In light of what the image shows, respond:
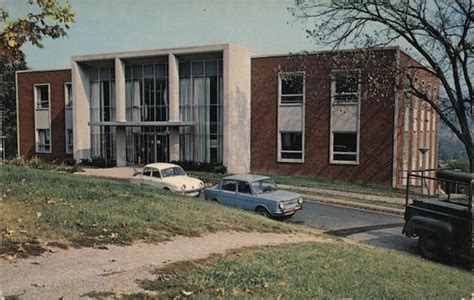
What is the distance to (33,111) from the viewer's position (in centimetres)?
3900

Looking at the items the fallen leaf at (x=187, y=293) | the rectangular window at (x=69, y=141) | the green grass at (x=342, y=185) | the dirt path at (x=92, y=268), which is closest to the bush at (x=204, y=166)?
the green grass at (x=342, y=185)

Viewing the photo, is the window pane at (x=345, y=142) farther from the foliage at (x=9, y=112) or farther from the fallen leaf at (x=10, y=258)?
the foliage at (x=9, y=112)

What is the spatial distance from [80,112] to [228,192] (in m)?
23.0

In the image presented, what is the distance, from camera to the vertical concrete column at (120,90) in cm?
3278

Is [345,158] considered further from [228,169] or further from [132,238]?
[132,238]

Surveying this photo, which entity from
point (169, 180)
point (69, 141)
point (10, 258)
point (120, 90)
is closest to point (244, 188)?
point (169, 180)

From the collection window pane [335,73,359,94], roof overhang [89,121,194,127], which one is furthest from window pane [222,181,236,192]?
roof overhang [89,121,194,127]

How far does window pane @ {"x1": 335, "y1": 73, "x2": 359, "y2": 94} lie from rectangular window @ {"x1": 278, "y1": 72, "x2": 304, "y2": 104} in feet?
7.94

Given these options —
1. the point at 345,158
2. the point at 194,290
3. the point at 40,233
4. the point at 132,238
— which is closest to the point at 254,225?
the point at 132,238

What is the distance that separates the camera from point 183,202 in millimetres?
12883

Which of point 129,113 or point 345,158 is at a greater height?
point 129,113

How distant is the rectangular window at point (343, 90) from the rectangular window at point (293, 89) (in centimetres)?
218

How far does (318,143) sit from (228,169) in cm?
595

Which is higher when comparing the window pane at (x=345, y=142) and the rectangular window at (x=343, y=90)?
the rectangular window at (x=343, y=90)
